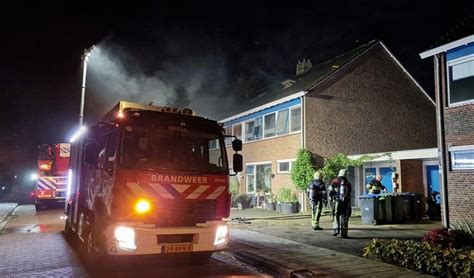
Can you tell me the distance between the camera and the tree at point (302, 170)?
17.5 metres

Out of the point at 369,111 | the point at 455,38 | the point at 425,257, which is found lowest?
the point at 425,257

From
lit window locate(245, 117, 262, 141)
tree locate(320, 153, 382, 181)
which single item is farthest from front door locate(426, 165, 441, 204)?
lit window locate(245, 117, 262, 141)

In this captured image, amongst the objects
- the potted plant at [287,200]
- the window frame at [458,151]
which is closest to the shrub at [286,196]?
the potted plant at [287,200]

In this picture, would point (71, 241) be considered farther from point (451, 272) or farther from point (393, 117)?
point (393, 117)

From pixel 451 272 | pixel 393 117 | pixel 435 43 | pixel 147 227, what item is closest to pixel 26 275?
pixel 147 227

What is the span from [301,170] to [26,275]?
12.8m

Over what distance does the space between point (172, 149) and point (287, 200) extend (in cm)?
1209

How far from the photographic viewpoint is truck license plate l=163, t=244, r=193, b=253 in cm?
638

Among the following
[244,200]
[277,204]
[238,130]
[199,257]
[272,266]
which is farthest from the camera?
[238,130]

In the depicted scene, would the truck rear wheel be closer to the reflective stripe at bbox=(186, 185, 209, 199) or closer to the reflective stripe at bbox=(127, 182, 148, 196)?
the reflective stripe at bbox=(186, 185, 209, 199)

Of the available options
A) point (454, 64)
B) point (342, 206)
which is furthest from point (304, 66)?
point (342, 206)

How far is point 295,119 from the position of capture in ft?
62.7

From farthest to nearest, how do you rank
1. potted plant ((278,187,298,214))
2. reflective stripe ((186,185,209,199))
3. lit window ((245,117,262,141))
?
lit window ((245,117,262,141)) → potted plant ((278,187,298,214)) → reflective stripe ((186,185,209,199))

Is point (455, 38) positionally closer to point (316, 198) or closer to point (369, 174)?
point (316, 198)
